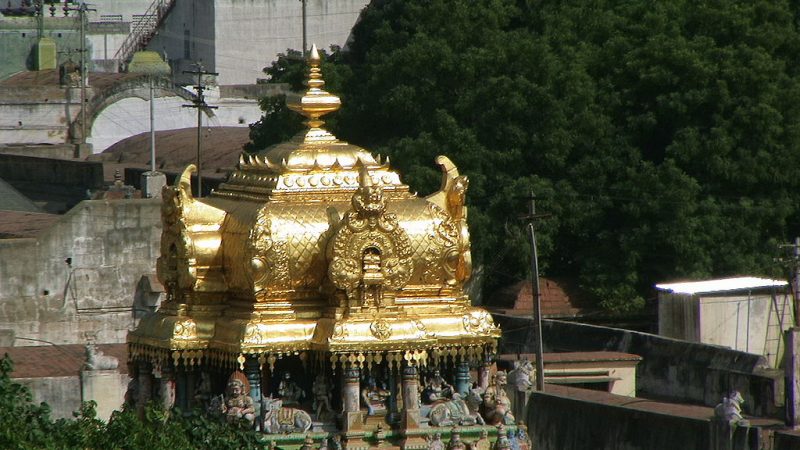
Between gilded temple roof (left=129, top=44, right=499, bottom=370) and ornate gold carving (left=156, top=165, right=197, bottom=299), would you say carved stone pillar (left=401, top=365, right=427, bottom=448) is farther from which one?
ornate gold carving (left=156, top=165, right=197, bottom=299)

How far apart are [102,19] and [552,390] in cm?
6445

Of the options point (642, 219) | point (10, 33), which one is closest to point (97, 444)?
point (642, 219)

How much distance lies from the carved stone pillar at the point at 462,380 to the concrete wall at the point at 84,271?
2216 centimetres

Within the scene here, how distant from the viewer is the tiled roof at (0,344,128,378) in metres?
36.5

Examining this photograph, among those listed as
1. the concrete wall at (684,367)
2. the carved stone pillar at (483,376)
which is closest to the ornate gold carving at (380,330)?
the carved stone pillar at (483,376)

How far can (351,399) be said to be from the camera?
851 inches

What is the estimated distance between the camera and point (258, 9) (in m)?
83.2

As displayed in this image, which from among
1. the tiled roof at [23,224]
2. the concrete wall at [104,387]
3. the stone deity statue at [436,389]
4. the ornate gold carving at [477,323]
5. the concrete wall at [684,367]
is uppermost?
the ornate gold carving at [477,323]

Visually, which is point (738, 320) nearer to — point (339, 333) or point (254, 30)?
point (339, 333)

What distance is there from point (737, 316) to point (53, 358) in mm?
11555

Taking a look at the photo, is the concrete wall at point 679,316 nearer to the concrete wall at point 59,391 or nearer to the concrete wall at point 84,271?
the concrete wall at point 84,271

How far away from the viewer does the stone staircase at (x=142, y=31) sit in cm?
9488

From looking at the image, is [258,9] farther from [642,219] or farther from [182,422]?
[182,422]

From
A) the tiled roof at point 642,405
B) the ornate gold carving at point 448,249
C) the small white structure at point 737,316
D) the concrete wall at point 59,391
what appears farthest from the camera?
the small white structure at point 737,316
